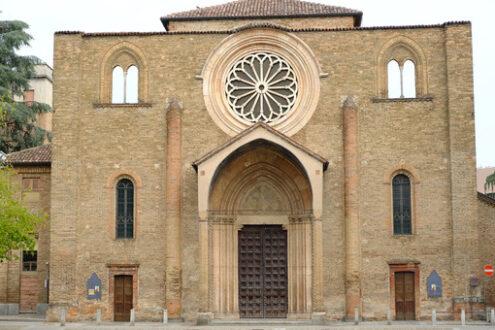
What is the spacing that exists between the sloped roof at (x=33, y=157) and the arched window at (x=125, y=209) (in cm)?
408

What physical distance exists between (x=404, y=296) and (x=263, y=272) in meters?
5.14

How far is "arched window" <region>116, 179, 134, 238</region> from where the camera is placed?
2562 cm

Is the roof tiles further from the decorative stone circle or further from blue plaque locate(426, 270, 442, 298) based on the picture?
blue plaque locate(426, 270, 442, 298)

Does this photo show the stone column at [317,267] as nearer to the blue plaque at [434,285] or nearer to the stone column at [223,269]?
the stone column at [223,269]

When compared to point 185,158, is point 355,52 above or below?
above

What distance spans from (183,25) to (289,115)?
264 inches

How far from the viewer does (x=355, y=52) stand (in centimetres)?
2559

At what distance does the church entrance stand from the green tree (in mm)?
17917

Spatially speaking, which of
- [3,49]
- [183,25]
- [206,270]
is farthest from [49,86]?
[206,270]

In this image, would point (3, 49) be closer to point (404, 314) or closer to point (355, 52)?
point (355, 52)

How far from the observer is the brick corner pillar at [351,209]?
24.1m

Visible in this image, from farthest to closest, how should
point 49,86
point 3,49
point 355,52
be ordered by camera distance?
point 49,86 < point 3,49 < point 355,52

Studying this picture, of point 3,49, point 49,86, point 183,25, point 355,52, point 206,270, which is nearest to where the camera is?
point 206,270

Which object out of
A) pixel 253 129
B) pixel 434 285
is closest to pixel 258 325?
pixel 434 285
